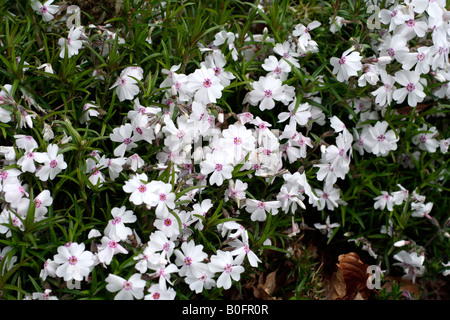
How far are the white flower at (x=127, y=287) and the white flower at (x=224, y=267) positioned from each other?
38 cm

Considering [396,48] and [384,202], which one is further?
[384,202]

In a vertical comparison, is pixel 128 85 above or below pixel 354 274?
above

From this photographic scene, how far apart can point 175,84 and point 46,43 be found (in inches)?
33.0

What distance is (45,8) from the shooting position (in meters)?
3.01

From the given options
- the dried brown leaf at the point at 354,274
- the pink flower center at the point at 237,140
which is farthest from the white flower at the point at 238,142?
the dried brown leaf at the point at 354,274

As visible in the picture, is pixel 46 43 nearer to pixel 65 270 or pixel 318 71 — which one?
pixel 65 270

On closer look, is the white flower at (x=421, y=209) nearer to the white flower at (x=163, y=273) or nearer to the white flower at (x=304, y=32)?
the white flower at (x=304, y=32)

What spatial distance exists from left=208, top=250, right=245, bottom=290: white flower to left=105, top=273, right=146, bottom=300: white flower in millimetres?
382

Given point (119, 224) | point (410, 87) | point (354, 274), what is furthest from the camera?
point (354, 274)

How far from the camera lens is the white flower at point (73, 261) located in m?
2.45

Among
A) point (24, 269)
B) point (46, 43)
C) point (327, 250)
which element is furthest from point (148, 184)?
point (327, 250)

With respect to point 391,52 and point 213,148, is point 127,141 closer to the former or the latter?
point 213,148

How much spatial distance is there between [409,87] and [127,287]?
203 cm

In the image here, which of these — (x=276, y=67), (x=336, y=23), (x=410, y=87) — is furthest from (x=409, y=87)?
(x=276, y=67)
